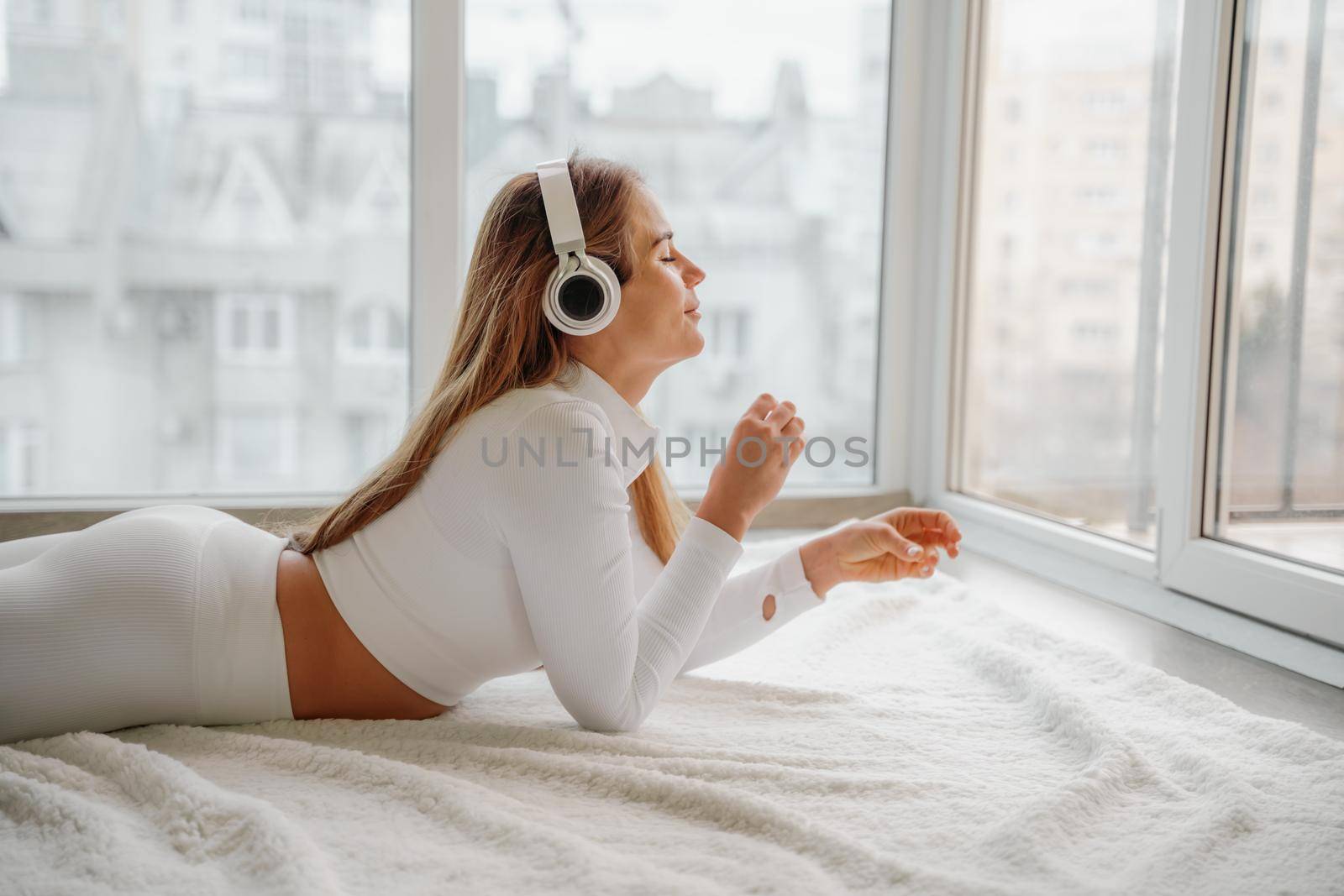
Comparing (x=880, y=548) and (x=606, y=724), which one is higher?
(x=880, y=548)

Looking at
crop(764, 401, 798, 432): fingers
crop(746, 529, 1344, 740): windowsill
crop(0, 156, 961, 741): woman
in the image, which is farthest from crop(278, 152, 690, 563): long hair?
crop(746, 529, 1344, 740): windowsill

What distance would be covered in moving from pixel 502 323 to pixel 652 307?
166 mm

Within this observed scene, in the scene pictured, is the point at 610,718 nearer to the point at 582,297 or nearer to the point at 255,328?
the point at 582,297

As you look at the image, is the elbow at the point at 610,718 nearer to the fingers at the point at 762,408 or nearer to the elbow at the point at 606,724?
the elbow at the point at 606,724

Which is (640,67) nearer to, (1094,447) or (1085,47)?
(1085,47)

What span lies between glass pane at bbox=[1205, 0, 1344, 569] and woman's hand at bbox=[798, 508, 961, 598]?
0.49 m

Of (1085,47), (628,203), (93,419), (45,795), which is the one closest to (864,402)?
(1085,47)

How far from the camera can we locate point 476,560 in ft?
3.39

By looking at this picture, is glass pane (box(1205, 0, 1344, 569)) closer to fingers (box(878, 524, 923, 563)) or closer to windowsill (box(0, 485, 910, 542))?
fingers (box(878, 524, 923, 563))

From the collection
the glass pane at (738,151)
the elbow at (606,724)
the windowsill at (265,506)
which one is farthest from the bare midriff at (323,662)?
the glass pane at (738,151)

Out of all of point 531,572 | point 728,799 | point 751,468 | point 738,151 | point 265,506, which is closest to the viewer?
point 728,799

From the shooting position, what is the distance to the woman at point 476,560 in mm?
976

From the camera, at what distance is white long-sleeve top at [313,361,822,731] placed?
38.3 inches

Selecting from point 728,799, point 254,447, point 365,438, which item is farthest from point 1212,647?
point 254,447
